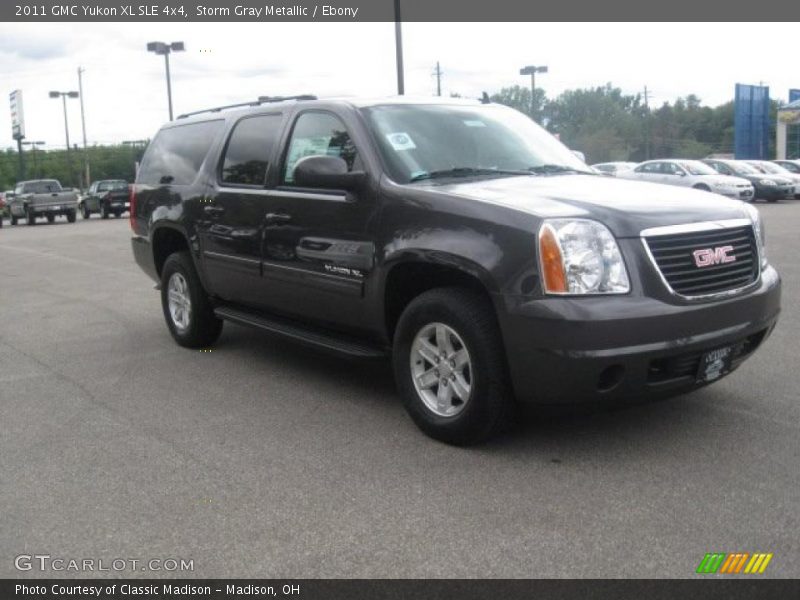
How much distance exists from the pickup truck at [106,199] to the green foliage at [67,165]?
77.1 metres

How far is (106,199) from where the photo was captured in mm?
33844

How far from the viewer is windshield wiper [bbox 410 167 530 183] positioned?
194 inches

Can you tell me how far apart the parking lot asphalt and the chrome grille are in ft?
2.71

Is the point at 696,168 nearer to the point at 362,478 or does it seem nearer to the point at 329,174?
the point at 329,174

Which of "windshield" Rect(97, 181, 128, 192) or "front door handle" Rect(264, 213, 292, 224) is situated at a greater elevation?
"front door handle" Rect(264, 213, 292, 224)

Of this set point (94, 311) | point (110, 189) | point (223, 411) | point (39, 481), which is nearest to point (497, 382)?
point (223, 411)

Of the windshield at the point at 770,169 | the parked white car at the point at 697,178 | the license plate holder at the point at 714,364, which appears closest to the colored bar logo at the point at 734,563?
the license plate holder at the point at 714,364

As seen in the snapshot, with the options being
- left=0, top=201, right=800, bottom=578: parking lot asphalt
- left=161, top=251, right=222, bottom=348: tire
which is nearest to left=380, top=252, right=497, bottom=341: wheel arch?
left=0, top=201, right=800, bottom=578: parking lot asphalt

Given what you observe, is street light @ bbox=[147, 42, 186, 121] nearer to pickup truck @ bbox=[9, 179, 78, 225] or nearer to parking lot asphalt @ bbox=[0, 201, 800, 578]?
pickup truck @ bbox=[9, 179, 78, 225]

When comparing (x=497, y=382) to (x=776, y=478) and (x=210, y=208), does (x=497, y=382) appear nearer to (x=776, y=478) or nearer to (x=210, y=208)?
(x=776, y=478)

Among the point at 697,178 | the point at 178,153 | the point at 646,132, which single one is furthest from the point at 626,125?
the point at 178,153

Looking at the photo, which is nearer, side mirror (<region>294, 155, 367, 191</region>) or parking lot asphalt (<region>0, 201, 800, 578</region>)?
parking lot asphalt (<region>0, 201, 800, 578</region>)

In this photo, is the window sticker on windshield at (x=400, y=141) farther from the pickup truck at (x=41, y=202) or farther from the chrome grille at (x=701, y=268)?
the pickup truck at (x=41, y=202)
